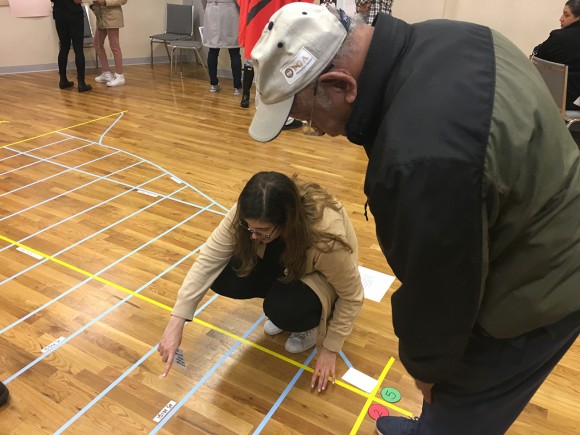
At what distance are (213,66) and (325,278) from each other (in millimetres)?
4443

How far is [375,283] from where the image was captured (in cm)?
222

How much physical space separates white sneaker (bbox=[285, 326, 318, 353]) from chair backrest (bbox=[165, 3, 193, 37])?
585 cm

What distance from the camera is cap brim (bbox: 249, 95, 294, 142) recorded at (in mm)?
827

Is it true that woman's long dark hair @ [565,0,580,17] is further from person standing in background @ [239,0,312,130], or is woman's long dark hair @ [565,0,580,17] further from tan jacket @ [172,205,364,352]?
tan jacket @ [172,205,364,352]

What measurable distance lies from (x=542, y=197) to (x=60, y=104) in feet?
16.7

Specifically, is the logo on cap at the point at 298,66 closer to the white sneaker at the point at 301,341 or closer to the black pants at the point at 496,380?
the black pants at the point at 496,380

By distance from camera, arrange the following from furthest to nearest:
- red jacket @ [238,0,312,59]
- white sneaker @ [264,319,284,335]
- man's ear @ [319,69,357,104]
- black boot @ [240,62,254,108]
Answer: black boot @ [240,62,254,108]
red jacket @ [238,0,312,59]
white sneaker @ [264,319,284,335]
man's ear @ [319,69,357,104]

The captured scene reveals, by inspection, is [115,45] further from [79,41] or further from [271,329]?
[271,329]

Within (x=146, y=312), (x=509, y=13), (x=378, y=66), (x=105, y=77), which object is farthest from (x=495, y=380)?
(x=105, y=77)

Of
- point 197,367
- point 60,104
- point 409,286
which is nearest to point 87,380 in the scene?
point 197,367

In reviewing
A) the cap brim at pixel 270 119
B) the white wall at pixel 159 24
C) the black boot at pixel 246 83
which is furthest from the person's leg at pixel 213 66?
the cap brim at pixel 270 119

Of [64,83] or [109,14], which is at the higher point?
[109,14]

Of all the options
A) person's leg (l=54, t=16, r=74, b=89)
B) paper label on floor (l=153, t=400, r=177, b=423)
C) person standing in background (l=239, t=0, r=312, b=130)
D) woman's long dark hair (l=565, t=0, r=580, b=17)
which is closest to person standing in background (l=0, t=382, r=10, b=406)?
paper label on floor (l=153, t=400, r=177, b=423)

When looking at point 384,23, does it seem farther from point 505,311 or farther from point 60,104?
point 60,104
